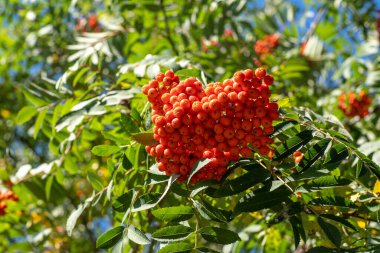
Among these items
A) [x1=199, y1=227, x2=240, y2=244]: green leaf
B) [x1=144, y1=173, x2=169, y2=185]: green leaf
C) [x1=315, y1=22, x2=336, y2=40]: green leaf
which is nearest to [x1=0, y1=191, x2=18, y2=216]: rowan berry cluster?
[x1=144, y1=173, x2=169, y2=185]: green leaf

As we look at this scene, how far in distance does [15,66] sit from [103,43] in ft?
9.08

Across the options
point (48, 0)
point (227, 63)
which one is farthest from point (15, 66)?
point (227, 63)

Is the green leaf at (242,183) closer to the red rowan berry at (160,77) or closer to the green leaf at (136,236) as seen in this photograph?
the green leaf at (136,236)

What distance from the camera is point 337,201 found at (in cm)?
194

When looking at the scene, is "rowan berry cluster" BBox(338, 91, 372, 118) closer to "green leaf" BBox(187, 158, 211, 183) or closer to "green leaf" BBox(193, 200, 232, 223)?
"green leaf" BBox(193, 200, 232, 223)

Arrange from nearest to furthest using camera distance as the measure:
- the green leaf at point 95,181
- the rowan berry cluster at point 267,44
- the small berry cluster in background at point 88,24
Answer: the green leaf at point 95,181
the rowan berry cluster at point 267,44
the small berry cluster in background at point 88,24

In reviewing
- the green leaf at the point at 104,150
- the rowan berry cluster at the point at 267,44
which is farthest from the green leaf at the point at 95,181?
the rowan berry cluster at the point at 267,44

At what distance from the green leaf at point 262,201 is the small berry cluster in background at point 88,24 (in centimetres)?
468

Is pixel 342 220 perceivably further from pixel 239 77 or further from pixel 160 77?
pixel 160 77

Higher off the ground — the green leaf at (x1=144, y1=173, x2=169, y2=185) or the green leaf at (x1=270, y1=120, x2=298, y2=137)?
the green leaf at (x1=270, y1=120, x2=298, y2=137)

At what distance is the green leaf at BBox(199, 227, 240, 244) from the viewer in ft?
6.40

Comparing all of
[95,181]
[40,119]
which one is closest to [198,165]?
[95,181]

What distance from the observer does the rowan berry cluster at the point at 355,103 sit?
13.8ft

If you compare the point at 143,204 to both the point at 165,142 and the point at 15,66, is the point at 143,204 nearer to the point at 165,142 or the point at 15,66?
the point at 165,142
